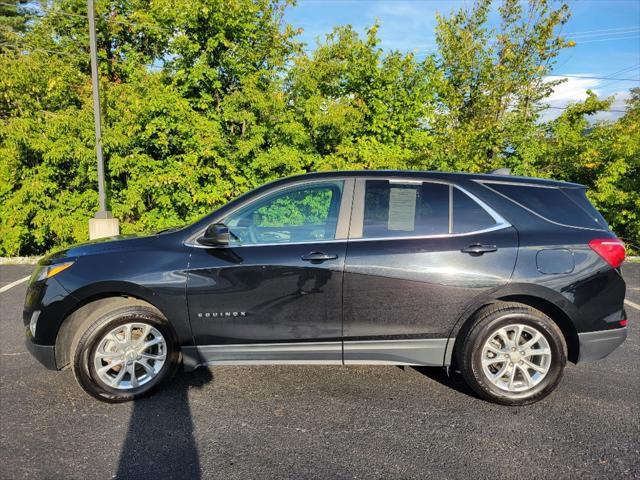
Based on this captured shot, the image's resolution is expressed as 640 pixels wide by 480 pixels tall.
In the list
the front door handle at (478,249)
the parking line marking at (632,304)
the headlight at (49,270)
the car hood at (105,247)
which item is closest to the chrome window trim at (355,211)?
the front door handle at (478,249)

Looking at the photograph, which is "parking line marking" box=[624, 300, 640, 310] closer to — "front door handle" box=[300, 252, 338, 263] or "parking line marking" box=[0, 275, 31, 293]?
"front door handle" box=[300, 252, 338, 263]

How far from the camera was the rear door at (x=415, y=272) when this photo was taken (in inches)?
128

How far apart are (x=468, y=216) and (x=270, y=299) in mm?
1567

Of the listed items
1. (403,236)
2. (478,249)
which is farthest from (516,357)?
(403,236)

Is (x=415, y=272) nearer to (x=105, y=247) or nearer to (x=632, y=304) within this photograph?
(x=105, y=247)

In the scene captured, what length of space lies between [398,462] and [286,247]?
5.14 ft

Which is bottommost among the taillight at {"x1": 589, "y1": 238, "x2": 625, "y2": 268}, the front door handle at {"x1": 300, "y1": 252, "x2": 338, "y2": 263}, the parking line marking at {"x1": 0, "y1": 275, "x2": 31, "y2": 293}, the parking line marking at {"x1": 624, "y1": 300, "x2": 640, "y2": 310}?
the parking line marking at {"x1": 0, "y1": 275, "x2": 31, "y2": 293}

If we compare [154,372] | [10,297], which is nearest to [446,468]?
[154,372]

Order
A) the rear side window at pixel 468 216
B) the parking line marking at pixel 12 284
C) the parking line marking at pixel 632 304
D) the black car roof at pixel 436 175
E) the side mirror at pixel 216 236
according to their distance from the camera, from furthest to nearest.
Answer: the parking line marking at pixel 12 284 < the parking line marking at pixel 632 304 < the black car roof at pixel 436 175 < the rear side window at pixel 468 216 < the side mirror at pixel 216 236

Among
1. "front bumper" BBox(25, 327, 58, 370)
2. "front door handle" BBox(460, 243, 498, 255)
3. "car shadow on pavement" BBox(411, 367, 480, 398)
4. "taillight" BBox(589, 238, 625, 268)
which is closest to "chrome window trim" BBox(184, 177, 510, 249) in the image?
"front door handle" BBox(460, 243, 498, 255)

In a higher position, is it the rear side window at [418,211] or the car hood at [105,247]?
the rear side window at [418,211]

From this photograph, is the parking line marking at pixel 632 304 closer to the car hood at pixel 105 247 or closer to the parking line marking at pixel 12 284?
the car hood at pixel 105 247

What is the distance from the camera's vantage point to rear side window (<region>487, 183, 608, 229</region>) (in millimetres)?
3412

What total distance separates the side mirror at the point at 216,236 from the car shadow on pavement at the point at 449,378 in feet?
6.39
